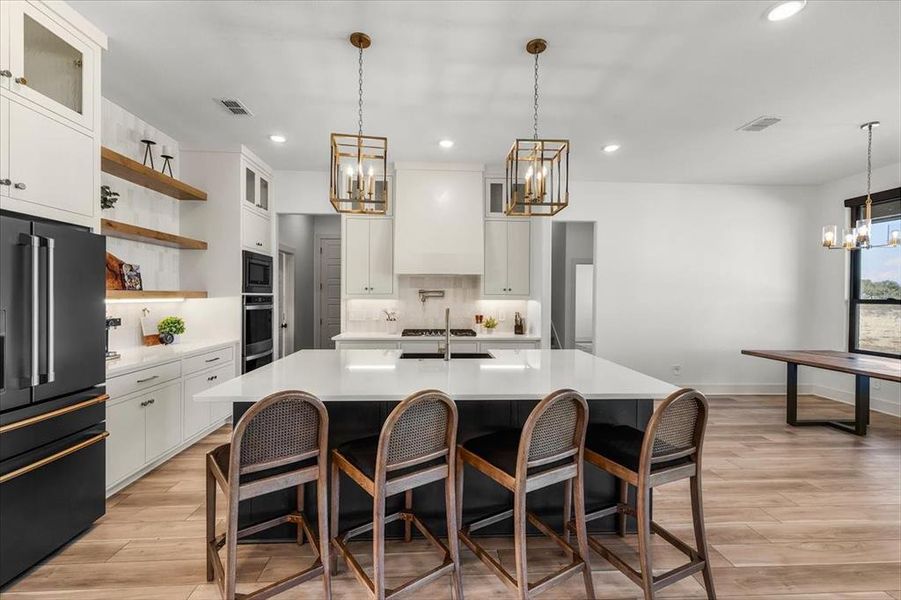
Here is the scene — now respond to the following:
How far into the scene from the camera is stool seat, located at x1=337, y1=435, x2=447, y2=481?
5.76 feet

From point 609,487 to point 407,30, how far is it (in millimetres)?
2777

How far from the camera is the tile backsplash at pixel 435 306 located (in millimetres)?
5301

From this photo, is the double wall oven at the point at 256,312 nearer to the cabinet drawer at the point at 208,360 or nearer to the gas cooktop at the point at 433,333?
the cabinet drawer at the point at 208,360

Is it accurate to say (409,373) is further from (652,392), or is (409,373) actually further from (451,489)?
(652,392)

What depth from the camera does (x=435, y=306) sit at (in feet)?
17.6

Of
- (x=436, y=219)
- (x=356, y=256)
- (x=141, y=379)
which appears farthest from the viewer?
(x=356, y=256)

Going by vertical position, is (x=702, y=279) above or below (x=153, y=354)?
above

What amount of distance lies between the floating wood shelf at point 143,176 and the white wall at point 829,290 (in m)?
7.40

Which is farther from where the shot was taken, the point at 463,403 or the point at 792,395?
the point at 792,395

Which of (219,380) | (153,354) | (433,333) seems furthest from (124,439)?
(433,333)

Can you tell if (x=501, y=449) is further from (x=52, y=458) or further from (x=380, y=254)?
(x=380, y=254)

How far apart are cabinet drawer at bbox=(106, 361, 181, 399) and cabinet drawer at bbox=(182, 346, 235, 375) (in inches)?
4.9

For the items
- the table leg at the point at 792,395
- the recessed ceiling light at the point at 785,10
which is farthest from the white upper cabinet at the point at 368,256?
the table leg at the point at 792,395

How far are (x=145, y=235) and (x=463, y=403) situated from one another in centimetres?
289
